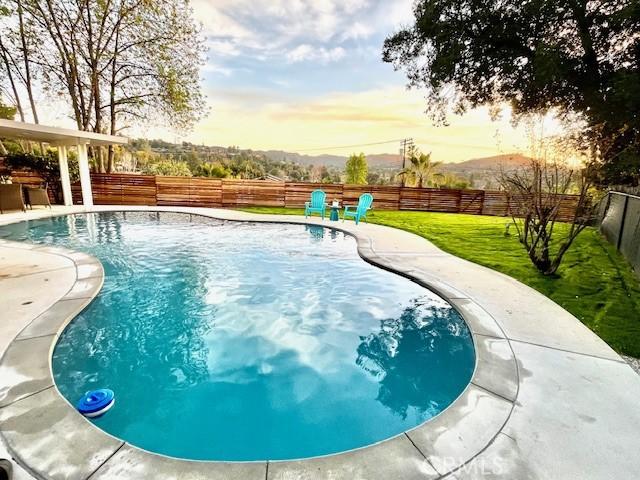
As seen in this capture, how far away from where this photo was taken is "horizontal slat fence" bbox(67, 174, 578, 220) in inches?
551

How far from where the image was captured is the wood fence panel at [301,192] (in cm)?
1485

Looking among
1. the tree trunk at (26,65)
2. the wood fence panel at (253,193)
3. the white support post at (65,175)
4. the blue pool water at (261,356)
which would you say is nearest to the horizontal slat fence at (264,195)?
the wood fence panel at (253,193)

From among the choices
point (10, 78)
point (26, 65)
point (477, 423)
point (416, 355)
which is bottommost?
point (416, 355)

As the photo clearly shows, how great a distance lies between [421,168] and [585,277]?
78.0ft

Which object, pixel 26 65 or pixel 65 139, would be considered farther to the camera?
pixel 26 65

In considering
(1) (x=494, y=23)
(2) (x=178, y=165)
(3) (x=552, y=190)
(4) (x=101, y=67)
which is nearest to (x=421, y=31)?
(1) (x=494, y=23)

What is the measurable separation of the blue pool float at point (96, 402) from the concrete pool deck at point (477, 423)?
19 centimetres

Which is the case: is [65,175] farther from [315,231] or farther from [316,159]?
[316,159]

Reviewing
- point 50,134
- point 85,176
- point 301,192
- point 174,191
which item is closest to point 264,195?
point 301,192

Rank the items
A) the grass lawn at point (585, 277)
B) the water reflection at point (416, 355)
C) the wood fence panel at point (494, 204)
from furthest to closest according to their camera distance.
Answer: the wood fence panel at point (494, 204), the grass lawn at point (585, 277), the water reflection at point (416, 355)

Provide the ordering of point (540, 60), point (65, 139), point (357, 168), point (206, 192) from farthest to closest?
point (357, 168), point (206, 192), point (65, 139), point (540, 60)

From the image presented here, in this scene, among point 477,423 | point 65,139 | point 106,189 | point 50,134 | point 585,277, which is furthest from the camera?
point 106,189

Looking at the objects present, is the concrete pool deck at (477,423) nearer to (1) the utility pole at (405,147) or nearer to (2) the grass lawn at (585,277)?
(2) the grass lawn at (585,277)

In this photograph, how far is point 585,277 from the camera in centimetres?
506
